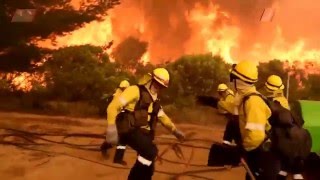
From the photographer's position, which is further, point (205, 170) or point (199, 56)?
point (199, 56)

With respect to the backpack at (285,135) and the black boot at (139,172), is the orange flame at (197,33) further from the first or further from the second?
the backpack at (285,135)

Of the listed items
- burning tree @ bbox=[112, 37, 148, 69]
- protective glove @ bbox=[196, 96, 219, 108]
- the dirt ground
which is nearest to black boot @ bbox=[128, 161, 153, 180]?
protective glove @ bbox=[196, 96, 219, 108]

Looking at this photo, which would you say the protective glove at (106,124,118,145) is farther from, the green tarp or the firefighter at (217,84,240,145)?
the green tarp

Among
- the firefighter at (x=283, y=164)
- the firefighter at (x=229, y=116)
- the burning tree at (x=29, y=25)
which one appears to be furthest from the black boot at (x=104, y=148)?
the burning tree at (x=29, y=25)

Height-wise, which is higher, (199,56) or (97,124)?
(199,56)

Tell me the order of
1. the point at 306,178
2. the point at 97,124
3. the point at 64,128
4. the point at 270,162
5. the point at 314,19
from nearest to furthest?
the point at 270,162, the point at 306,178, the point at 64,128, the point at 97,124, the point at 314,19

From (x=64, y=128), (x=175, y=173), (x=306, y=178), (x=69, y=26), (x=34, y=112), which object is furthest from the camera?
(x=69, y=26)

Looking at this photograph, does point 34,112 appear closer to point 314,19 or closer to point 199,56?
point 199,56

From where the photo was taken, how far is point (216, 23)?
73.0 feet

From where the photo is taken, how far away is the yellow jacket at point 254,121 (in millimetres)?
4547

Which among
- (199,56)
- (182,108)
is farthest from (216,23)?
(182,108)

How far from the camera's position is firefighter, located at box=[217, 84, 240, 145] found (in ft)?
16.7

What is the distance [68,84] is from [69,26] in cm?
265

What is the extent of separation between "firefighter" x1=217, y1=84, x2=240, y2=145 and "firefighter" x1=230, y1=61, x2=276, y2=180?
0.22m
